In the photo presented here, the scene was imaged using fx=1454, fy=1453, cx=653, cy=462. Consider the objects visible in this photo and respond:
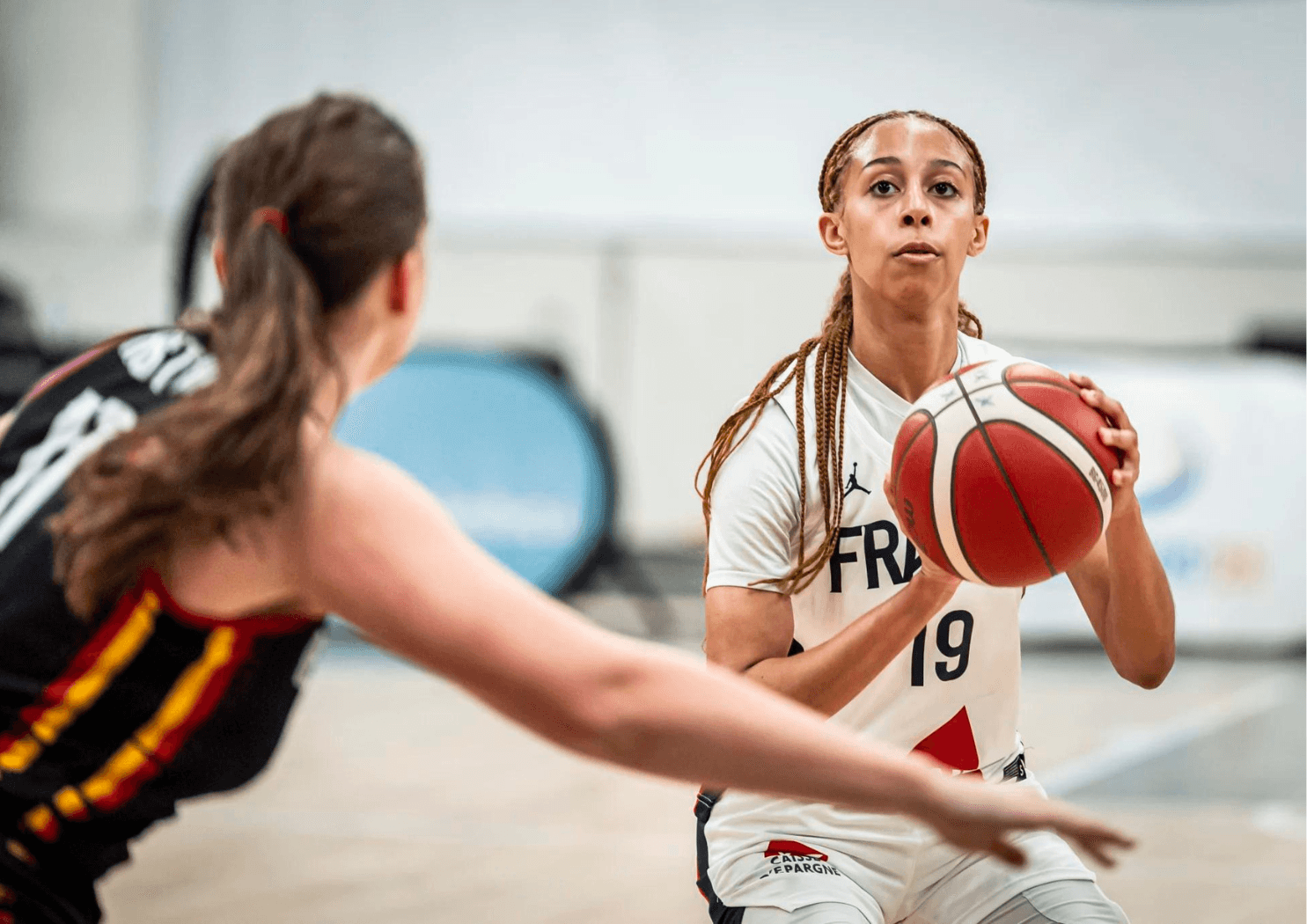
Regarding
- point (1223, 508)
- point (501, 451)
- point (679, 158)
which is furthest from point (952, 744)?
point (679, 158)

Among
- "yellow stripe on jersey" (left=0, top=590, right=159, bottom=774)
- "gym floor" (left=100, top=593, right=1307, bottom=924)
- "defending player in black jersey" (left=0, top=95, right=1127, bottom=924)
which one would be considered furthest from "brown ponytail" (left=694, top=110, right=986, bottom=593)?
"gym floor" (left=100, top=593, right=1307, bottom=924)

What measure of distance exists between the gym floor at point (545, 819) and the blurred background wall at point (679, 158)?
7.64 feet

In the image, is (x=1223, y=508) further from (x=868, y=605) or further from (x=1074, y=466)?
(x=1074, y=466)

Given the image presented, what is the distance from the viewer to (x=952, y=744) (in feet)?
7.48

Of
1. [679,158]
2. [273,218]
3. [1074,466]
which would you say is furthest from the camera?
[679,158]

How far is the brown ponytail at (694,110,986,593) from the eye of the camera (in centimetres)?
222

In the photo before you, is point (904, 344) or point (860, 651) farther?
point (904, 344)

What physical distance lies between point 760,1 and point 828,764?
9.03 m

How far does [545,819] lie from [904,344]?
11.8 feet

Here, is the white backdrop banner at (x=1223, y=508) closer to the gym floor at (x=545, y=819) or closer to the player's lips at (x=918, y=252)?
the gym floor at (x=545, y=819)

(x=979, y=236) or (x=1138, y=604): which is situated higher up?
(x=979, y=236)

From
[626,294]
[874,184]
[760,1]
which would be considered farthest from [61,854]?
[760,1]

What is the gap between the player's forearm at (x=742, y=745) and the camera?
141 centimetres

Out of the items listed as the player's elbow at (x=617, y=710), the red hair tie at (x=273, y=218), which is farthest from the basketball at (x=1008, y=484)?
the red hair tie at (x=273, y=218)
